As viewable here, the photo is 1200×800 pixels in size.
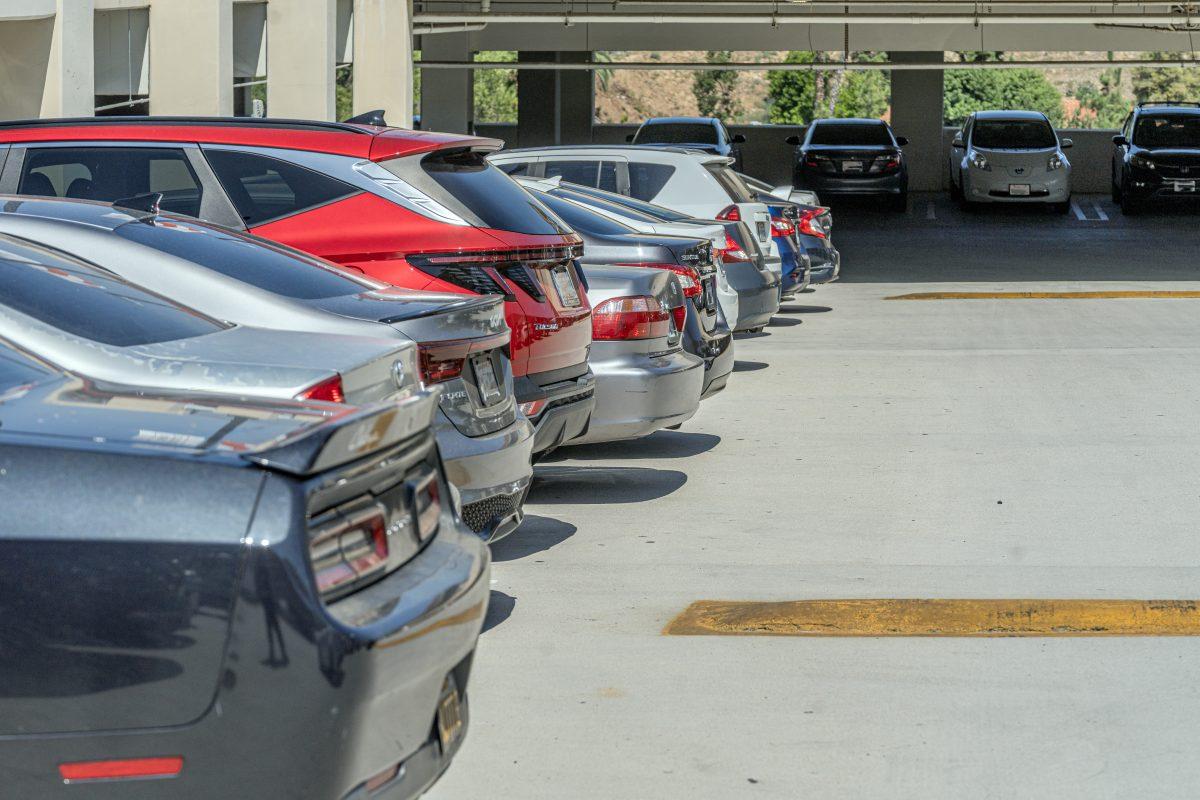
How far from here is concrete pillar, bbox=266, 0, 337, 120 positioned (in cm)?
2120

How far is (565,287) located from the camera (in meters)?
7.33

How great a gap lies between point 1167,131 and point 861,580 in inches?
1068

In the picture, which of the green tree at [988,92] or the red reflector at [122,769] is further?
the green tree at [988,92]

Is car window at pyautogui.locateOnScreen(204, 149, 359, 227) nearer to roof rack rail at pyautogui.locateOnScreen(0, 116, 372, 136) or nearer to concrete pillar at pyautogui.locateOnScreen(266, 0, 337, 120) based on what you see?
roof rack rail at pyautogui.locateOnScreen(0, 116, 372, 136)

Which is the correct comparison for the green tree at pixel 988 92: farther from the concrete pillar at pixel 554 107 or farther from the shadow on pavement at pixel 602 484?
the shadow on pavement at pixel 602 484

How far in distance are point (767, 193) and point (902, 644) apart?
13.4 m

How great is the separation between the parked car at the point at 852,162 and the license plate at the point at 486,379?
26.0 meters

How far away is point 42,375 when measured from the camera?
377 centimetres

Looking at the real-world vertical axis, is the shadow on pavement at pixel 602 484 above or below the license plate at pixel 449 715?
below

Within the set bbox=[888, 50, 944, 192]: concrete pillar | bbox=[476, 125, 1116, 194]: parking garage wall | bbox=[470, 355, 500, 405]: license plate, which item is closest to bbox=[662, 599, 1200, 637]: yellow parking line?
bbox=[470, 355, 500, 405]: license plate

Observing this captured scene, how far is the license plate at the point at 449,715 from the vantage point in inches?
143

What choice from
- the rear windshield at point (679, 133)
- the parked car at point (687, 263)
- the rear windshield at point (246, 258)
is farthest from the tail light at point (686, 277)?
the rear windshield at point (679, 133)

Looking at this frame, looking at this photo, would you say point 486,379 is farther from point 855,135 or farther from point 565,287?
point 855,135

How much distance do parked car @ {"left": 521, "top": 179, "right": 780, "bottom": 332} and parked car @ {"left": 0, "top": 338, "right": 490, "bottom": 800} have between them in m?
8.58
